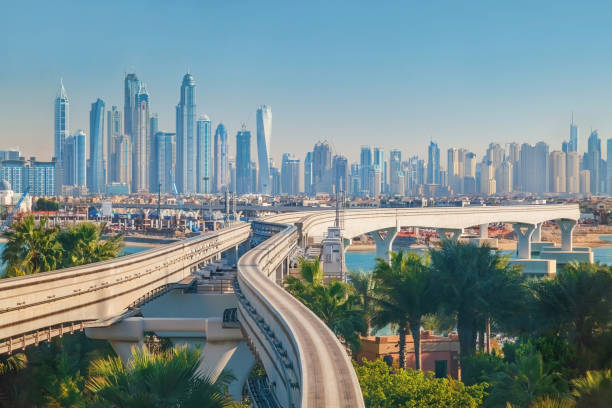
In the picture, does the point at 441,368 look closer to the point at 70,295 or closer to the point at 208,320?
Answer: the point at 208,320

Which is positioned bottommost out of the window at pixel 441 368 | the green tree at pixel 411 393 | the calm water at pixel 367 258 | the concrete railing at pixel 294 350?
the calm water at pixel 367 258

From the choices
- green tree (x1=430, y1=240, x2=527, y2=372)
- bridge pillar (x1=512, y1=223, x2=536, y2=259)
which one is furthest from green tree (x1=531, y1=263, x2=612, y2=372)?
bridge pillar (x1=512, y1=223, x2=536, y2=259)

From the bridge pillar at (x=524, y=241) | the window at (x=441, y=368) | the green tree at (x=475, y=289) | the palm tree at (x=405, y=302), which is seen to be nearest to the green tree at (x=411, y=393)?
the palm tree at (x=405, y=302)

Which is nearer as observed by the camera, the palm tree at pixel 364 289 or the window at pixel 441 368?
the window at pixel 441 368

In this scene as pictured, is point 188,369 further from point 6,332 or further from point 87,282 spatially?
point 87,282

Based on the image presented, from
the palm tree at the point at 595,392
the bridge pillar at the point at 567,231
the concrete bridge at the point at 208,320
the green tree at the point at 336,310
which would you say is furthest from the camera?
the bridge pillar at the point at 567,231

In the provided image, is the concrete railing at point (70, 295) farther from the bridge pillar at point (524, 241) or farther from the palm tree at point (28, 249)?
the bridge pillar at point (524, 241)

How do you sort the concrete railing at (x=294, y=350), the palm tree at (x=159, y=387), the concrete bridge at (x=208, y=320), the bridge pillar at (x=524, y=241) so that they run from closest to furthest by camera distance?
the palm tree at (x=159, y=387)
the concrete railing at (x=294, y=350)
the concrete bridge at (x=208, y=320)
the bridge pillar at (x=524, y=241)
